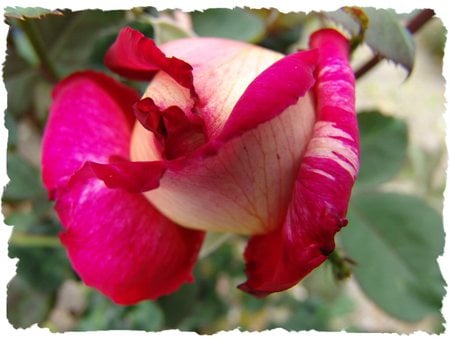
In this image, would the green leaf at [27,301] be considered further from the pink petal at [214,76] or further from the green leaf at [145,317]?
the pink petal at [214,76]

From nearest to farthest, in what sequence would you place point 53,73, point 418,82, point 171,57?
point 171,57 < point 53,73 < point 418,82

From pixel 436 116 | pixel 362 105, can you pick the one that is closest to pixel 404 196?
pixel 362 105

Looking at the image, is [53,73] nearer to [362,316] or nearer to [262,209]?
[262,209]

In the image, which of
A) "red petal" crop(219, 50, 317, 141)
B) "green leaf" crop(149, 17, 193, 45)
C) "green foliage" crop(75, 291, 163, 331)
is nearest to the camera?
"red petal" crop(219, 50, 317, 141)

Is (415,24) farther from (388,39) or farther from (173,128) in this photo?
(173,128)

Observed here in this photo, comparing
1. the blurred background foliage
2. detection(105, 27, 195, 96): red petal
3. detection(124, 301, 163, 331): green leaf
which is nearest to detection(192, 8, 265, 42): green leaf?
the blurred background foliage

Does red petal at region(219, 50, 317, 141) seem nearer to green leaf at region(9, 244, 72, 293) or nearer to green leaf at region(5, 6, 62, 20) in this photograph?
green leaf at region(5, 6, 62, 20)

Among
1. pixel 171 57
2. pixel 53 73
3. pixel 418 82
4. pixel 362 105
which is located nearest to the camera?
pixel 171 57

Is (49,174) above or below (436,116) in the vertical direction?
above
